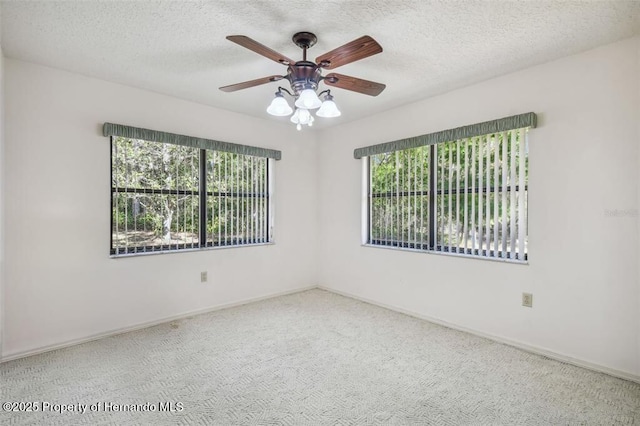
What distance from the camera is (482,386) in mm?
→ 2188

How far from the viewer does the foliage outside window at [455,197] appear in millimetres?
2891

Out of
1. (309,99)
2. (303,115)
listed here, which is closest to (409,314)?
(303,115)

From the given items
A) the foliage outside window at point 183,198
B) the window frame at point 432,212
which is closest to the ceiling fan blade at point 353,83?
the window frame at point 432,212

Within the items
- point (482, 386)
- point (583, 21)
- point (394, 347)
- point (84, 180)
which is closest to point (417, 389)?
point (482, 386)

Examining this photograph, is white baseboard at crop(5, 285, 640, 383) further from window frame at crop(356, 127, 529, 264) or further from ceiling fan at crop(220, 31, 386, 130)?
ceiling fan at crop(220, 31, 386, 130)

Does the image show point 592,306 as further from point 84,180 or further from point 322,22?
Answer: point 84,180

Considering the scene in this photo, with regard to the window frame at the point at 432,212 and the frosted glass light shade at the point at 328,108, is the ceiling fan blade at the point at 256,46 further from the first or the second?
the window frame at the point at 432,212

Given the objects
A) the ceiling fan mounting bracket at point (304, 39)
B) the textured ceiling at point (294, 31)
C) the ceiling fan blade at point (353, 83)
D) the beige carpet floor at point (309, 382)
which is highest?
the textured ceiling at point (294, 31)

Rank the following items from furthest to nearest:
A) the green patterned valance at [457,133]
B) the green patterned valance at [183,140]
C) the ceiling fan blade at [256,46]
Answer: the green patterned valance at [183,140] < the green patterned valance at [457,133] < the ceiling fan blade at [256,46]

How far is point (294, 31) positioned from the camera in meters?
2.18

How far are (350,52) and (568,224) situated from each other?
7.28ft

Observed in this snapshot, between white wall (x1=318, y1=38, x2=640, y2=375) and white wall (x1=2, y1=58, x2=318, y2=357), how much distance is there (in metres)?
2.53

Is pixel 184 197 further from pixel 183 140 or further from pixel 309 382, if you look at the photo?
pixel 309 382

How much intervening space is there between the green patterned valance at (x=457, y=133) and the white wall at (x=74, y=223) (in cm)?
192
